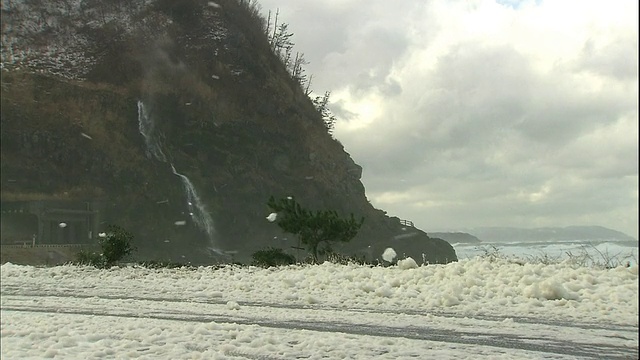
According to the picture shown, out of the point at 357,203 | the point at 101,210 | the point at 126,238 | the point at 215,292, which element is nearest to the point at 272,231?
the point at 357,203

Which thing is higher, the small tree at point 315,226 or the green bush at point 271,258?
the small tree at point 315,226

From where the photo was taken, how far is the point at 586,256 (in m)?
10.6

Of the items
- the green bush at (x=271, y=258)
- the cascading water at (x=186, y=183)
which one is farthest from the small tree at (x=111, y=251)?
the cascading water at (x=186, y=183)

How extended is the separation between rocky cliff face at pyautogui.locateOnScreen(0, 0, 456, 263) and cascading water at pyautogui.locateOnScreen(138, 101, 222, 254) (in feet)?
0.40

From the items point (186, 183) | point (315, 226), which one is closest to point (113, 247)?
point (315, 226)

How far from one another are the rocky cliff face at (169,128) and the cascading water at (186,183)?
12 centimetres

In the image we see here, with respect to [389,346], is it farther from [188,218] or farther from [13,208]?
[188,218]

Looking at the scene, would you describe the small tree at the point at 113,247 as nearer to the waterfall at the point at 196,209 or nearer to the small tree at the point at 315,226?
the small tree at the point at 315,226

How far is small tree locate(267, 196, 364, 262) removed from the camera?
19312 mm

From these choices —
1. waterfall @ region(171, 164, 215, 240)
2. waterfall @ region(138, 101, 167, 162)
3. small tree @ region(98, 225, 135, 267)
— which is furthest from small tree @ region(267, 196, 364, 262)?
waterfall @ region(138, 101, 167, 162)

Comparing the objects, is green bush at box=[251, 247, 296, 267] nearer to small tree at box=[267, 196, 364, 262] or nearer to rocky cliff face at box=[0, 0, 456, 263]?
small tree at box=[267, 196, 364, 262]

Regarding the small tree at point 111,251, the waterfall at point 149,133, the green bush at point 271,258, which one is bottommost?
the green bush at point 271,258

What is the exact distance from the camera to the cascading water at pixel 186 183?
4547 cm

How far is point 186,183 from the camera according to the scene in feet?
163
